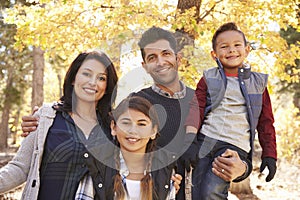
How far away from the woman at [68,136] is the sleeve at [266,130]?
107cm

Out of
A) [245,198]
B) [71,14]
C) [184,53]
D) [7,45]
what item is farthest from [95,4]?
[7,45]

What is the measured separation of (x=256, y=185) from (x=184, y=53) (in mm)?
6534

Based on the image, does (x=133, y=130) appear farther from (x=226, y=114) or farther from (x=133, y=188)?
(x=226, y=114)

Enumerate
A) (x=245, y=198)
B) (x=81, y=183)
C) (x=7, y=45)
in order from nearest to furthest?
(x=81, y=183) → (x=245, y=198) → (x=7, y=45)

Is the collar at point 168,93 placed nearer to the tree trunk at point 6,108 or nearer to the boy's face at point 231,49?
the boy's face at point 231,49

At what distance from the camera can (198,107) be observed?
8.41 ft

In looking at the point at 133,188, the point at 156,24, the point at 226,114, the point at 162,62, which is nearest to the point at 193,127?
the point at 226,114

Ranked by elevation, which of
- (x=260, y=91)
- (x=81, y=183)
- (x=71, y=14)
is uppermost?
(x=71, y=14)

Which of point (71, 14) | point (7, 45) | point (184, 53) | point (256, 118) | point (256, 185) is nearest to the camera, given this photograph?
point (256, 118)

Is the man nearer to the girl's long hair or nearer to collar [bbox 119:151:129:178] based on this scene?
the girl's long hair

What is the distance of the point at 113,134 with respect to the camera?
2240mm

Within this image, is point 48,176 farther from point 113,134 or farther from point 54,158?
point 113,134

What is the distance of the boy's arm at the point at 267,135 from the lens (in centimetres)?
271

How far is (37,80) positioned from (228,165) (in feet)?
26.5
